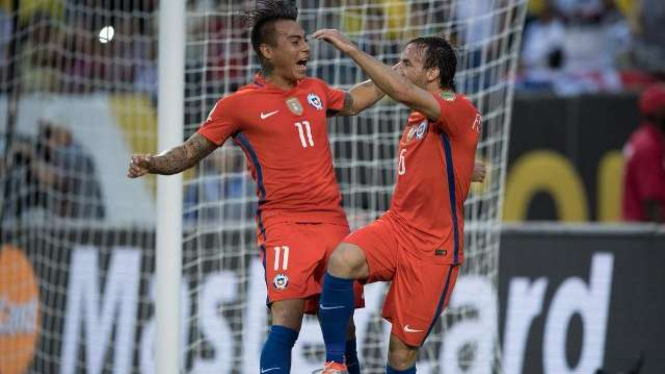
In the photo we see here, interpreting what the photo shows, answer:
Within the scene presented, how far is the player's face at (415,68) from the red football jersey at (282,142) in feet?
1.79

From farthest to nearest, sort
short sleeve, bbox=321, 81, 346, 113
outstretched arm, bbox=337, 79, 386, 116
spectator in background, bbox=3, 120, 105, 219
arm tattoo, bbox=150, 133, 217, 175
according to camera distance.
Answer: spectator in background, bbox=3, 120, 105, 219 → outstretched arm, bbox=337, 79, 386, 116 → short sleeve, bbox=321, 81, 346, 113 → arm tattoo, bbox=150, 133, 217, 175

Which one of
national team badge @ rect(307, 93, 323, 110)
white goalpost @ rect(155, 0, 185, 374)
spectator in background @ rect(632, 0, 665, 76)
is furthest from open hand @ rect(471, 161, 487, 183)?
spectator in background @ rect(632, 0, 665, 76)

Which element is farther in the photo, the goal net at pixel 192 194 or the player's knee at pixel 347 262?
the goal net at pixel 192 194

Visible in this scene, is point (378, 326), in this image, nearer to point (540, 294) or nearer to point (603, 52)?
point (540, 294)

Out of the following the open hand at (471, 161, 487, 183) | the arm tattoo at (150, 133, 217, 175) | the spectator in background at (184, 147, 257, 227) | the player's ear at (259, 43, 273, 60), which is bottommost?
the spectator in background at (184, 147, 257, 227)

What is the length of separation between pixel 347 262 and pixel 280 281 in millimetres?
390

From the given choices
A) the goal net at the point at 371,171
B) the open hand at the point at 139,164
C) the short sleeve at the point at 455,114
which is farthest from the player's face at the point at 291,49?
the goal net at the point at 371,171

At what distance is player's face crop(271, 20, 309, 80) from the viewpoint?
682 centimetres

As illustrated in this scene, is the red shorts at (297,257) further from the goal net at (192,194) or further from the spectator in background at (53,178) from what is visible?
the spectator in background at (53,178)

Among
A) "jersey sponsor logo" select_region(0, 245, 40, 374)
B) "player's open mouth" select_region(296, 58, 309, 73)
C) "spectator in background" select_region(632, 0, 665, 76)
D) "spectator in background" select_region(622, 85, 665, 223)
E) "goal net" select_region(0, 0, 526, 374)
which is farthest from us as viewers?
"spectator in background" select_region(632, 0, 665, 76)

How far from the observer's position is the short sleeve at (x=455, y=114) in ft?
21.4

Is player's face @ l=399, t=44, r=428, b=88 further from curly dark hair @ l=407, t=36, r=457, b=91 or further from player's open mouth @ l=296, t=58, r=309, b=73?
player's open mouth @ l=296, t=58, r=309, b=73

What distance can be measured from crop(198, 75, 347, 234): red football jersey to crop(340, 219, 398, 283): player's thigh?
322mm

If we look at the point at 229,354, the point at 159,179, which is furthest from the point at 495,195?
the point at 159,179
